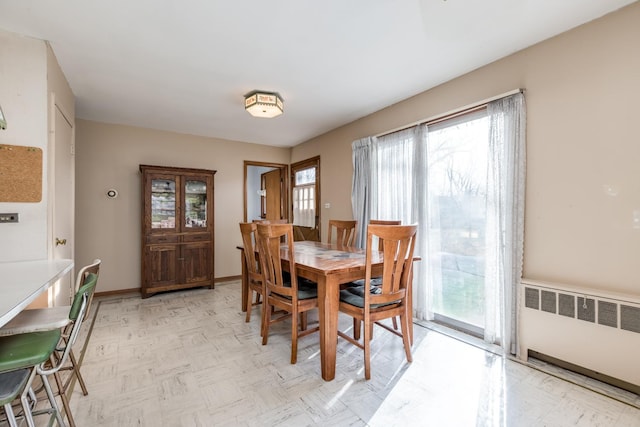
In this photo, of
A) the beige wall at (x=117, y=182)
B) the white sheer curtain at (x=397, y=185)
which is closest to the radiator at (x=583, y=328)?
the white sheer curtain at (x=397, y=185)

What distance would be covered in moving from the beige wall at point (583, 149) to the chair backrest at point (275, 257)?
6.47ft

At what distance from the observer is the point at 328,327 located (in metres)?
2.11

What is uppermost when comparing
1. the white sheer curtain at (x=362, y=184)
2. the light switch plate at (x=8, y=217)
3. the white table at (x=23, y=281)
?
the white sheer curtain at (x=362, y=184)

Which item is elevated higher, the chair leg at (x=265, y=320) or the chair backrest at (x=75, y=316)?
the chair backrest at (x=75, y=316)

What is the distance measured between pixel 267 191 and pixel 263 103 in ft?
11.7

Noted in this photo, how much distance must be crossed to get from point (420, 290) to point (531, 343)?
3.64 ft

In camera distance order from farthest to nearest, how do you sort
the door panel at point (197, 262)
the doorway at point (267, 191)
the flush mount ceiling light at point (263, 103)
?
1. the doorway at point (267, 191)
2. the door panel at point (197, 262)
3. the flush mount ceiling light at point (263, 103)

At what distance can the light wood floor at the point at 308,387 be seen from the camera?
1714 millimetres

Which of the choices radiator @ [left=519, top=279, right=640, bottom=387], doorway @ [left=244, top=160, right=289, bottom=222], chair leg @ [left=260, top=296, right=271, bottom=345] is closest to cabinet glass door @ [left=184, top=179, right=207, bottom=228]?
doorway @ [left=244, top=160, right=289, bottom=222]

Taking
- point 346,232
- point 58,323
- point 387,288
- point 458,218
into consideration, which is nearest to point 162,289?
point 346,232

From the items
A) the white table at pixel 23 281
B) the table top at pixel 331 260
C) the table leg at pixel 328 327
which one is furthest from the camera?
the table top at pixel 331 260

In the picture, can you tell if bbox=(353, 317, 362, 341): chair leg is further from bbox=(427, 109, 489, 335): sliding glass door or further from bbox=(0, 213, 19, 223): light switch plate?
bbox=(0, 213, 19, 223): light switch plate

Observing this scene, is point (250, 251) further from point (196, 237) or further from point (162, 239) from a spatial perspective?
point (162, 239)

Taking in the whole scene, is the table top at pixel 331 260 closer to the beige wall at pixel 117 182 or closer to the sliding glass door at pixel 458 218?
the sliding glass door at pixel 458 218
